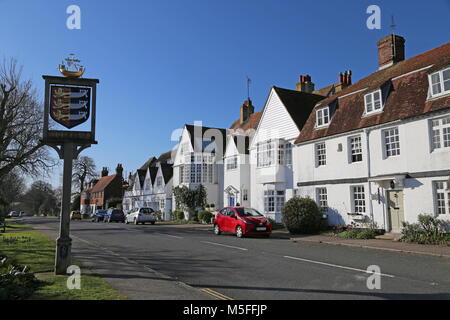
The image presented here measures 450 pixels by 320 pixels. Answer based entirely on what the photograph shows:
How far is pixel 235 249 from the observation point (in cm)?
1338

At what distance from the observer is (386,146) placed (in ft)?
59.7

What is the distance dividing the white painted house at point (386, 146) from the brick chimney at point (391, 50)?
2.4 inches

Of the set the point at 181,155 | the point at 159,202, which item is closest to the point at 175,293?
the point at 181,155

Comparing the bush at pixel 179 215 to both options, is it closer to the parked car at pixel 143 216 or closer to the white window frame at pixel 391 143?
the parked car at pixel 143 216

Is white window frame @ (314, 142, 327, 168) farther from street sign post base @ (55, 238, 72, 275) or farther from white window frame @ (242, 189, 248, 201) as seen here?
street sign post base @ (55, 238, 72, 275)

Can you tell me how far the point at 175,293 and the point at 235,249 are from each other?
7.09m

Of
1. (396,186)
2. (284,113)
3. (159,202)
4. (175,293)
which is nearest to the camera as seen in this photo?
(175,293)

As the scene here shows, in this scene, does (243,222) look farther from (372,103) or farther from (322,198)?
(372,103)

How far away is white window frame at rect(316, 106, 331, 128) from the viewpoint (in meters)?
22.3

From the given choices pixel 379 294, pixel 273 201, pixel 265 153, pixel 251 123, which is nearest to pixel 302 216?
pixel 273 201

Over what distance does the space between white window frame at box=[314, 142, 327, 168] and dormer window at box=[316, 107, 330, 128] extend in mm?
1277

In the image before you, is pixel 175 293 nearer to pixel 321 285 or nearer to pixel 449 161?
pixel 321 285

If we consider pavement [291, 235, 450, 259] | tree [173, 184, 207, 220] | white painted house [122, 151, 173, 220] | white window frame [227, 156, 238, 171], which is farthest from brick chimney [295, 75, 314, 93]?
white painted house [122, 151, 173, 220]

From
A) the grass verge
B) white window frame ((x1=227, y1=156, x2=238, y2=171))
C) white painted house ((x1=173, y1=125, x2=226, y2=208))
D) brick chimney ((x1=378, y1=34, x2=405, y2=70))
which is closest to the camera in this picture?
the grass verge
